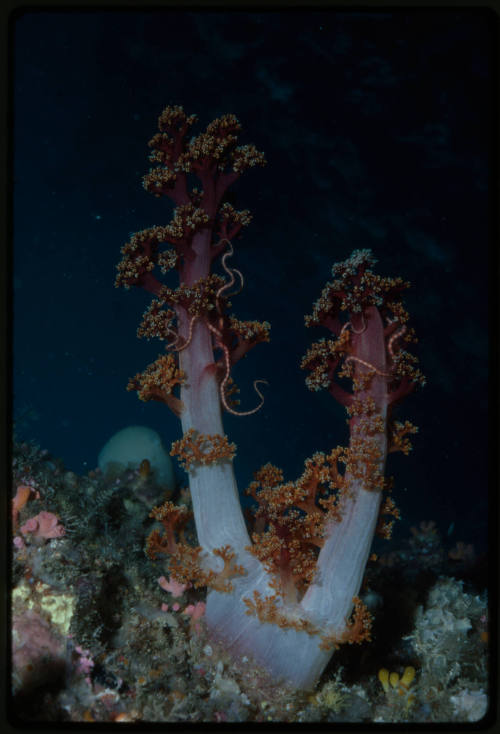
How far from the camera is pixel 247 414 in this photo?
4117 mm

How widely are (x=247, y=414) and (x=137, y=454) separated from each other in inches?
169

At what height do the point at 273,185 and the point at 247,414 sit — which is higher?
the point at 273,185

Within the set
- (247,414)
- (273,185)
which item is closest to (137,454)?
(247,414)

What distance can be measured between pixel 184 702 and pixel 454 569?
16.1 ft

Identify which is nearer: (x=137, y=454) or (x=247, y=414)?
(x=247, y=414)

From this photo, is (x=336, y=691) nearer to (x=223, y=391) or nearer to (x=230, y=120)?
(x=223, y=391)

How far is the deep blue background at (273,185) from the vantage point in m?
5.95

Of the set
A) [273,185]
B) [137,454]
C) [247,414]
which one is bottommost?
[247,414]

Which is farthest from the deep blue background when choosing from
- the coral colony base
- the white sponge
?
the white sponge

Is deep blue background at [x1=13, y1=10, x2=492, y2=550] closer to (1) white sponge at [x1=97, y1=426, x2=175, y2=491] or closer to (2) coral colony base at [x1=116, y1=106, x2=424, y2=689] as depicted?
(2) coral colony base at [x1=116, y1=106, x2=424, y2=689]

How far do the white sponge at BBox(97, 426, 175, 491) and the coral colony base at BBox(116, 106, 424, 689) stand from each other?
317 cm

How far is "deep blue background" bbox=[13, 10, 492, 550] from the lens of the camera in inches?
234

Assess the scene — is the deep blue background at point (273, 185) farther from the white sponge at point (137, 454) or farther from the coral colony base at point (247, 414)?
the white sponge at point (137, 454)

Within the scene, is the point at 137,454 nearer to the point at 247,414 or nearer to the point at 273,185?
the point at 247,414
